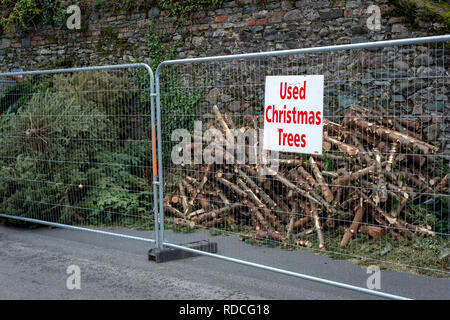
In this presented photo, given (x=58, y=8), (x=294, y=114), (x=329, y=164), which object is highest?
(x=58, y=8)

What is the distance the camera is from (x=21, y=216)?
26.9 ft

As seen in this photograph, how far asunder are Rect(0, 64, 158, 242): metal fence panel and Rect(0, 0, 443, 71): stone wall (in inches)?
92.0

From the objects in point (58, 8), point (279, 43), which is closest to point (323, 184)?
point (279, 43)

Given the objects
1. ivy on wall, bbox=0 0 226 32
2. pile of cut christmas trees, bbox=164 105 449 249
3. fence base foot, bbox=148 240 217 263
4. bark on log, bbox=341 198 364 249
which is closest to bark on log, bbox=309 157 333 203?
pile of cut christmas trees, bbox=164 105 449 249

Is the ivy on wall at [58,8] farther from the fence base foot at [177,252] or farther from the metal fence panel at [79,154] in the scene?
the fence base foot at [177,252]

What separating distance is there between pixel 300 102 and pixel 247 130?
1.05 m

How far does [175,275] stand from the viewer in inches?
231

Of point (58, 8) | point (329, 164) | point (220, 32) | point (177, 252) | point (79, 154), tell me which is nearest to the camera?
point (329, 164)

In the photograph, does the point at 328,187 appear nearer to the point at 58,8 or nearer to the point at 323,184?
the point at 323,184

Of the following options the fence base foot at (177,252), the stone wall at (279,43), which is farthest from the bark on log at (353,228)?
the fence base foot at (177,252)

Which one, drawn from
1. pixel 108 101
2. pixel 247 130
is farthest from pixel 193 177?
pixel 108 101

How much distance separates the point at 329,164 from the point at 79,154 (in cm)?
357

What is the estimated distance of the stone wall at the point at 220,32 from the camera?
8438 millimetres
